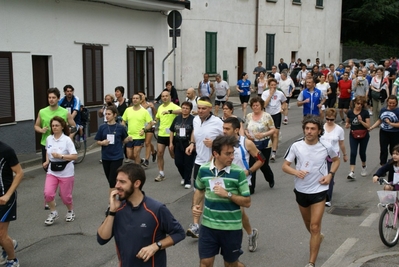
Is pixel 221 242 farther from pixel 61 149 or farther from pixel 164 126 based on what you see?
pixel 164 126

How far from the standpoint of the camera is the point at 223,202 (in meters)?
5.55

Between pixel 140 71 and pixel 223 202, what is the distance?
45.2ft

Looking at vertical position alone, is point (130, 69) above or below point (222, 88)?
above

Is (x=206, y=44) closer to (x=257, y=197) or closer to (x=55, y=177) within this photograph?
(x=257, y=197)

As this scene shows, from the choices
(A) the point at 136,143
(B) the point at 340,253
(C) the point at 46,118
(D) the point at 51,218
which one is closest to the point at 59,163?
(D) the point at 51,218

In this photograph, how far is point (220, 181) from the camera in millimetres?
5480

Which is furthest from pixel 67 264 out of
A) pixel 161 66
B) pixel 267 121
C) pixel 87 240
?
pixel 161 66

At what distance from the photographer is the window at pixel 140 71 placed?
18156 millimetres

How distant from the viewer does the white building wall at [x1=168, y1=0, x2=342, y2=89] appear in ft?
86.1

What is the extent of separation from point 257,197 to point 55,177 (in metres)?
3.58

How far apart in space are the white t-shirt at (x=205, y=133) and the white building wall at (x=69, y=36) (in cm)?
631

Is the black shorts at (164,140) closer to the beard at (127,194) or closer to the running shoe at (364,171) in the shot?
the running shoe at (364,171)

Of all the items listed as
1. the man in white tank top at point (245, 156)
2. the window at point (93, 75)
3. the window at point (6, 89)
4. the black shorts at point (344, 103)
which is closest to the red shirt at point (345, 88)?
the black shorts at point (344, 103)

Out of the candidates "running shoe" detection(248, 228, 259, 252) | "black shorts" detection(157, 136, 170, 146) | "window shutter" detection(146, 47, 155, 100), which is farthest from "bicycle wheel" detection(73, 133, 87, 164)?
"running shoe" detection(248, 228, 259, 252)
